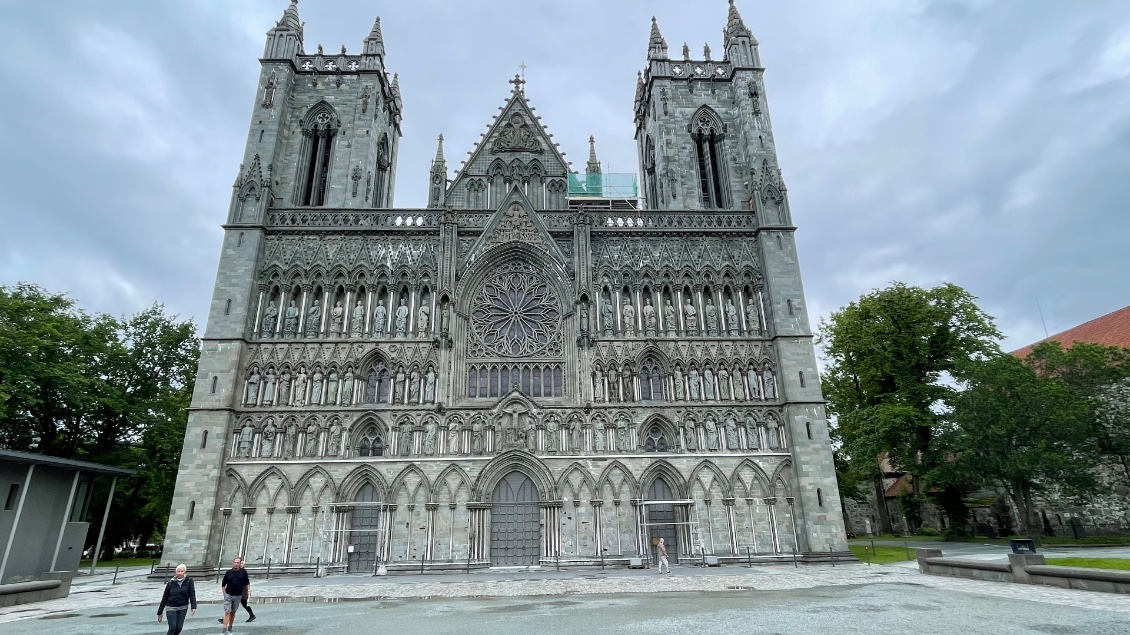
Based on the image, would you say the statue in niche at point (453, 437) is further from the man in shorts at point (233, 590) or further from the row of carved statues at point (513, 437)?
the man in shorts at point (233, 590)

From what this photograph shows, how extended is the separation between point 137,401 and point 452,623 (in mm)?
31960

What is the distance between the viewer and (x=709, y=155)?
34062 mm

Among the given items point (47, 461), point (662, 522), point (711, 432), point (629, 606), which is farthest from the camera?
point (711, 432)

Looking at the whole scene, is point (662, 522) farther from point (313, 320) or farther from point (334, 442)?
point (313, 320)

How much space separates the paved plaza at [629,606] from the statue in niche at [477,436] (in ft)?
20.0

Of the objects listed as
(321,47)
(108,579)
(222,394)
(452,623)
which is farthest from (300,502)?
(321,47)

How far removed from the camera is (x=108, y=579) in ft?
76.2

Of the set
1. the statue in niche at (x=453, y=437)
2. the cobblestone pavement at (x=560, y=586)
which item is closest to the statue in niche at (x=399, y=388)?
the statue in niche at (x=453, y=437)

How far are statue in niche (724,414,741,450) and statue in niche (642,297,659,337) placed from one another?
5067 mm

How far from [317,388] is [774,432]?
794 inches

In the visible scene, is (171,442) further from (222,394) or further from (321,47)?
(321,47)

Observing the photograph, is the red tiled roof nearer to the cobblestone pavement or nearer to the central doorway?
the cobblestone pavement

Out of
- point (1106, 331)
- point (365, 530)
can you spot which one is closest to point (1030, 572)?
point (365, 530)

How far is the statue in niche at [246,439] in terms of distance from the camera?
2480cm
